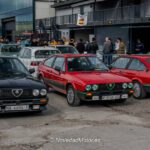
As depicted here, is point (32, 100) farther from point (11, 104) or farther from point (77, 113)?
point (77, 113)

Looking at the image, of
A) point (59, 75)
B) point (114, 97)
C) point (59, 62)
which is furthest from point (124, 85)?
point (59, 62)

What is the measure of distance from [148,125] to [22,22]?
52.0 meters

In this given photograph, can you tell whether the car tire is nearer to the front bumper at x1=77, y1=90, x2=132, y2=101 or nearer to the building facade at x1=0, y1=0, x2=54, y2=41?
the front bumper at x1=77, y1=90, x2=132, y2=101

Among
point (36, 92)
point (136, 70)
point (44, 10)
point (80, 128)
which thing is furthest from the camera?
point (44, 10)

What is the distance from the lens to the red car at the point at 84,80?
1103 centimetres

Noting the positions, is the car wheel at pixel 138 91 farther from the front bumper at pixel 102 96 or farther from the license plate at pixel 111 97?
the license plate at pixel 111 97

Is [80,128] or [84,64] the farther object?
[84,64]

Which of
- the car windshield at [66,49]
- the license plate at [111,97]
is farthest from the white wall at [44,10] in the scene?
the license plate at [111,97]

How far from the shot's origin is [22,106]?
9.53 meters

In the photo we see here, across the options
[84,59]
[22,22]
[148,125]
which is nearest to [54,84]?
[84,59]

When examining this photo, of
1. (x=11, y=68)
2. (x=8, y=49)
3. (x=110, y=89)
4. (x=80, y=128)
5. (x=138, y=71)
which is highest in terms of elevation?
(x=8, y=49)

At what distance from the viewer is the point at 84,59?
41.5ft

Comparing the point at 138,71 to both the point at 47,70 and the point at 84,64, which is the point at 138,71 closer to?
the point at 84,64

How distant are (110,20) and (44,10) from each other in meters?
21.3
